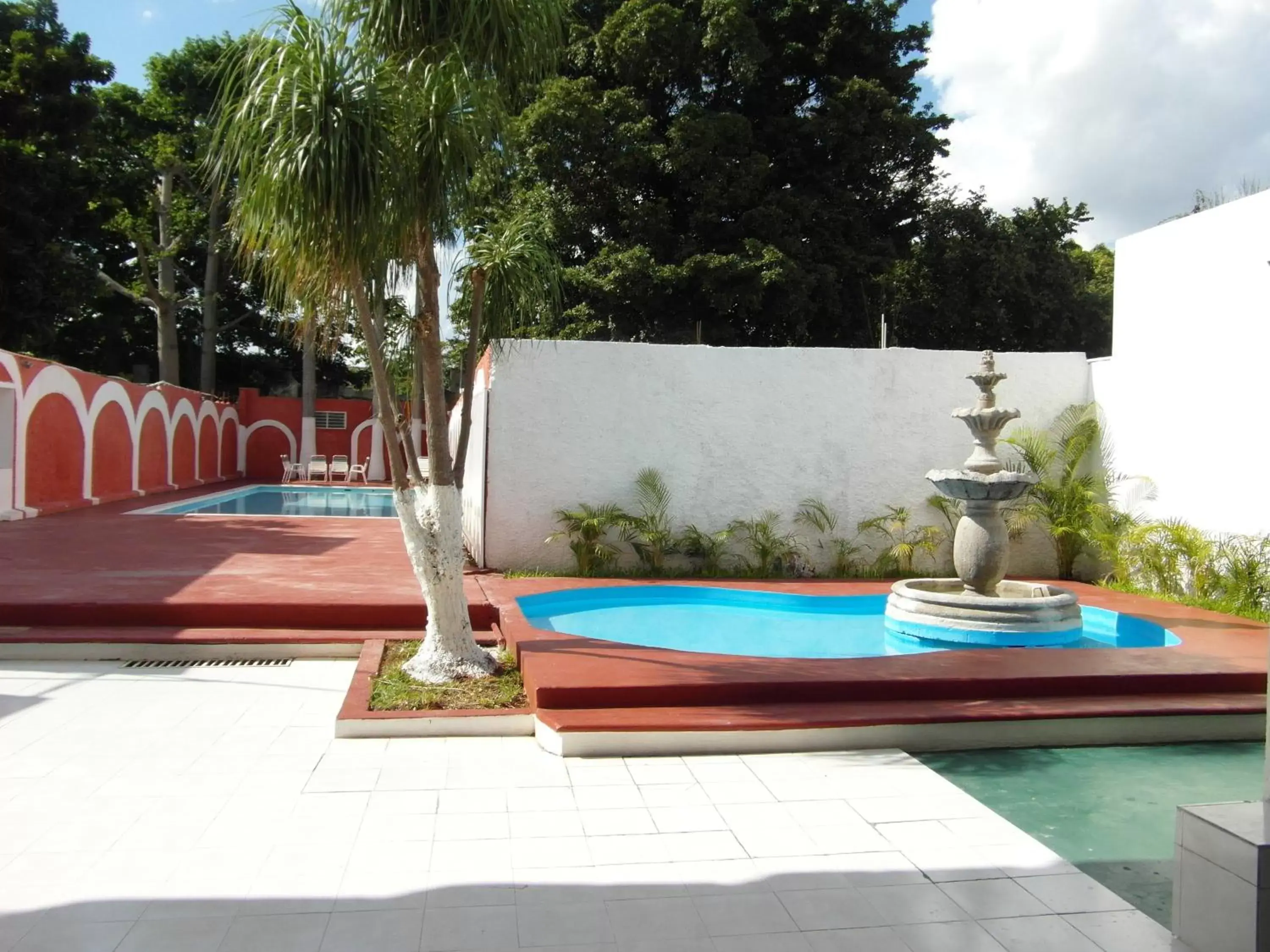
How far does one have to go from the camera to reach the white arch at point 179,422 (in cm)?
1969

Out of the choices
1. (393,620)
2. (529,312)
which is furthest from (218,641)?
(529,312)

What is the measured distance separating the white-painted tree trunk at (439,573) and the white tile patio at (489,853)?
821mm

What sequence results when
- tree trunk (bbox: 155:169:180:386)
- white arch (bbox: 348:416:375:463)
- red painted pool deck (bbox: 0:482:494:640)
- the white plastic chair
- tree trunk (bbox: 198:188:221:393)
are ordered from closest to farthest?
red painted pool deck (bbox: 0:482:494:640) → the white plastic chair → tree trunk (bbox: 155:169:180:386) → tree trunk (bbox: 198:188:221:393) → white arch (bbox: 348:416:375:463)

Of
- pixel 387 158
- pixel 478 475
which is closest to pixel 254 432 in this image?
pixel 478 475

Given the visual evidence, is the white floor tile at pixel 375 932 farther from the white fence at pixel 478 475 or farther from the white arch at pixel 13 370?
the white arch at pixel 13 370

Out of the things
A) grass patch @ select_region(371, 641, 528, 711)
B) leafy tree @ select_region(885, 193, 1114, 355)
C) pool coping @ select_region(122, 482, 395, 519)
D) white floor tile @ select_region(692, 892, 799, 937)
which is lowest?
white floor tile @ select_region(692, 892, 799, 937)

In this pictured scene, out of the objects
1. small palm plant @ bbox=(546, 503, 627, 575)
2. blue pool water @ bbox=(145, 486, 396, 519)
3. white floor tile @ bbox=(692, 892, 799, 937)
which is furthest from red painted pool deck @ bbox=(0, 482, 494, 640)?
white floor tile @ bbox=(692, 892, 799, 937)

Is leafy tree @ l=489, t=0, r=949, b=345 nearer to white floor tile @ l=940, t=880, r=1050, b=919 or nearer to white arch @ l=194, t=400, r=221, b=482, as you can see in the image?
white arch @ l=194, t=400, r=221, b=482

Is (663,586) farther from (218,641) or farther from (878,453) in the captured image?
(218,641)

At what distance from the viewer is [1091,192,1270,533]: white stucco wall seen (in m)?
8.33

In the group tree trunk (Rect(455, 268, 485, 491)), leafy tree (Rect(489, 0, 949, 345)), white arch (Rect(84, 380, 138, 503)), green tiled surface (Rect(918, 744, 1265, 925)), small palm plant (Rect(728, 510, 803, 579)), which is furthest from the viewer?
leafy tree (Rect(489, 0, 949, 345))

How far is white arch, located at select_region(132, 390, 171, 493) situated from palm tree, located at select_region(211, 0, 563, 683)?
14.2 metres

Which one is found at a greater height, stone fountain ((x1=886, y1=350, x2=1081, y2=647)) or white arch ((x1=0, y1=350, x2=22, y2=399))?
white arch ((x1=0, y1=350, x2=22, y2=399))

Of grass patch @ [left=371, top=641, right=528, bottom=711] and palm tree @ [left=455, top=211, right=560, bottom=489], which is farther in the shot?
palm tree @ [left=455, top=211, right=560, bottom=489]
